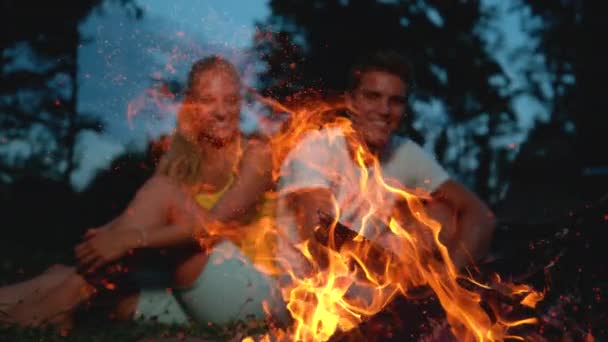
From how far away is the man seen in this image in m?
5.02

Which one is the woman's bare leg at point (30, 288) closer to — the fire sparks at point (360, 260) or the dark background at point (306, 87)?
the fire sparks at point (360, 260)

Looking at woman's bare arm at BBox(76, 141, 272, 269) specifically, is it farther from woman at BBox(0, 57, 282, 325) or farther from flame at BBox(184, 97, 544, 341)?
flame at BBox(184, 97, 544, 341)

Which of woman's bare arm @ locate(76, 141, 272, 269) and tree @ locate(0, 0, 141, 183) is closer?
woman's bare arm @ locate(76, 141, 272, 269)

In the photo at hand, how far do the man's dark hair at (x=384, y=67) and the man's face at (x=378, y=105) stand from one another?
0.04 meters

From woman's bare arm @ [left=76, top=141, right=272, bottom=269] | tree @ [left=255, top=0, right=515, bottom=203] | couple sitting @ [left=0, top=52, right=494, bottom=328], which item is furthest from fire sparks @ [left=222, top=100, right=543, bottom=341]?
tree @ [left=255, top=0, right=515, bottom=203]

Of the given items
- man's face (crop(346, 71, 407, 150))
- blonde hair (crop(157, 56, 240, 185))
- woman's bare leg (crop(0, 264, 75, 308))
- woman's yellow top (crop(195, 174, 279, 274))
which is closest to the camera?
woman's bare leg (crop(0, 264, 75, 308))

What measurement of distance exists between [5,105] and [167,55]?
14200mm

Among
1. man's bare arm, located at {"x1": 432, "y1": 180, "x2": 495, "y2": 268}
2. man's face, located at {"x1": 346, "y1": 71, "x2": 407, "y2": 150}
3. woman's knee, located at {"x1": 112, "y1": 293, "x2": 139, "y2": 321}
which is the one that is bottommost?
woman's knee, located at {"x1": 112, "y1": 293, "x2": 139, "y2": 321}

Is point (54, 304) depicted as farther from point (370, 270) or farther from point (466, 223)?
point (466, 223)

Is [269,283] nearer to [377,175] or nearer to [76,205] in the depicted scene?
[377,175]

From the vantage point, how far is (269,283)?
4742mm

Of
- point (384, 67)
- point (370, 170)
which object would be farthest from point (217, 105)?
point (384, 67)

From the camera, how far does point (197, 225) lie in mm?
4598

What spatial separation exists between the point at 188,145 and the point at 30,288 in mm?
1630
